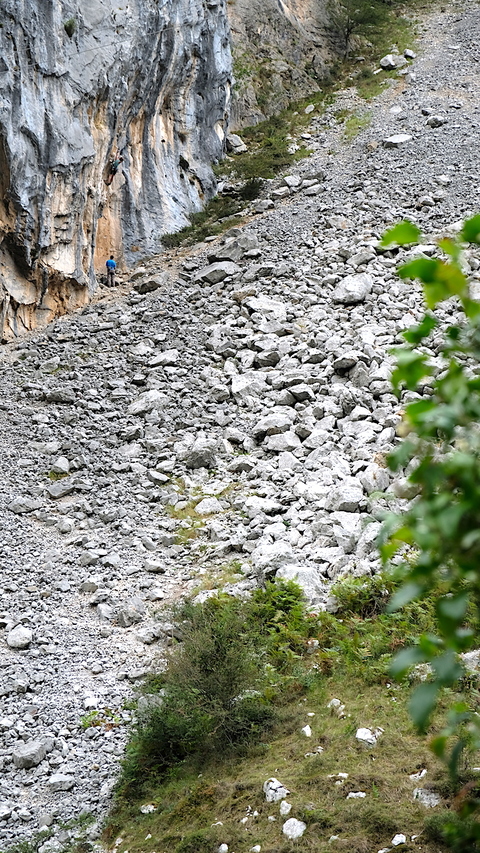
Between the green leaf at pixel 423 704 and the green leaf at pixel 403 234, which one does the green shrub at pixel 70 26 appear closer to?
the green leaf at pixel 403 234

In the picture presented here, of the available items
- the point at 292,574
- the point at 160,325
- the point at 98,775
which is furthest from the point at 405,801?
the point at 160,325

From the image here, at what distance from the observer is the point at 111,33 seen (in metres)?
19.9

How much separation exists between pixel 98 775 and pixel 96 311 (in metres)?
13.5

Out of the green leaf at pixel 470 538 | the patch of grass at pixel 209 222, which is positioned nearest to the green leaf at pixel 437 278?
the green leaf at pixel 470 538

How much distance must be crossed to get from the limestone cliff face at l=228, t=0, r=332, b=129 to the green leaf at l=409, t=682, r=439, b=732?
3005 cm

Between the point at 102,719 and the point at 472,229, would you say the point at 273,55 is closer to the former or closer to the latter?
the point at 102,719

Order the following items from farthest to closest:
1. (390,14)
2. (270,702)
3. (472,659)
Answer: (390,14) < (270,702) < (472,659)

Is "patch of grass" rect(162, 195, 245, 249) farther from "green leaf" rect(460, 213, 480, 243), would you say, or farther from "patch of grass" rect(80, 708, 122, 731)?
"green leaf" rect(460, 213, 480, 243)

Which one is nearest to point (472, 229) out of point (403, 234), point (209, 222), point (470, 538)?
point (403, 234)

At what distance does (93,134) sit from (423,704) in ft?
67.0

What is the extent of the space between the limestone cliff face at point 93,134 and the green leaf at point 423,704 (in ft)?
55.6

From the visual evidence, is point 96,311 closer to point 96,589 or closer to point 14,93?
point 14,93

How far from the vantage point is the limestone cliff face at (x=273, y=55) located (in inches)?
1171

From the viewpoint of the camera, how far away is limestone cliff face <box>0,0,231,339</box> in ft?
55.1
